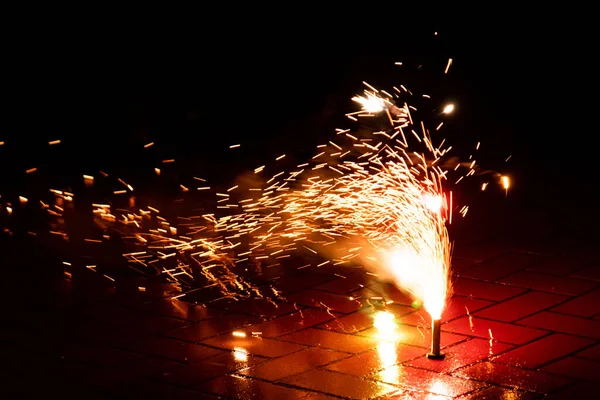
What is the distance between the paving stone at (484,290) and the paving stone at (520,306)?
0.25ft

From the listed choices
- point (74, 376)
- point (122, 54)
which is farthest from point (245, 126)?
point (74, 376)

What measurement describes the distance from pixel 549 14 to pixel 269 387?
26.5ft

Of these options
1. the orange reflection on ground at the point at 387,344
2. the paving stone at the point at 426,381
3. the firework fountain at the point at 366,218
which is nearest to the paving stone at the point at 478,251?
the firework fountain at the point at 366,218

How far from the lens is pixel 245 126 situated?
1059 cm

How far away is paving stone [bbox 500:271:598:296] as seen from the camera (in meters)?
5.95

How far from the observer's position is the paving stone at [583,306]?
5566mm

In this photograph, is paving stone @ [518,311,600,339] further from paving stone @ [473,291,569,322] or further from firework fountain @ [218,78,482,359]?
firework fountain @ [218,78,482,359]

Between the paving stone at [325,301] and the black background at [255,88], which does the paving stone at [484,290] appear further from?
the black background at [255,88]

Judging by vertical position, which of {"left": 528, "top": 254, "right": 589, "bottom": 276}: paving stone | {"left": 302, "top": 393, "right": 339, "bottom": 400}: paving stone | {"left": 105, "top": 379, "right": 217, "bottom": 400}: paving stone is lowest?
{"left": 302, "top": 393, "right": 339, "bottom": 400}: paving stone

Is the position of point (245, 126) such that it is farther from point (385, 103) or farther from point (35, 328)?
point (35, 328)

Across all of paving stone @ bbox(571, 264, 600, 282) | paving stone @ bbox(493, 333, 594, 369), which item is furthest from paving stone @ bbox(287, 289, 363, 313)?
paving stone @ bbox(571, 264, 600, 282)

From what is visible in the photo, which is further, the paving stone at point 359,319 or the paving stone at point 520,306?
the paving stone at point 520,306

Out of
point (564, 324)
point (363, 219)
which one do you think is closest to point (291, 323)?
point (564, 324)

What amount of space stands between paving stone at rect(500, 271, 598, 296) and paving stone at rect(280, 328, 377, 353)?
4.40ft
